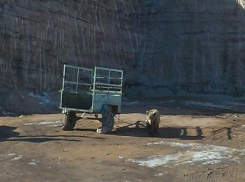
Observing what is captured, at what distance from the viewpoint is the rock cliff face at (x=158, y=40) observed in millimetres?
26156

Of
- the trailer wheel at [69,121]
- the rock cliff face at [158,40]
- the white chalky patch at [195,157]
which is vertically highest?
the rock cliff face at [158,40]

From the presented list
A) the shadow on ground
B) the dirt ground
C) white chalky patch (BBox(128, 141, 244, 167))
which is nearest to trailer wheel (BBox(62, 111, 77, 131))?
the dirt ground

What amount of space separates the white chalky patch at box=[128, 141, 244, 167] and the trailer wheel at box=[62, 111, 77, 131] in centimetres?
398

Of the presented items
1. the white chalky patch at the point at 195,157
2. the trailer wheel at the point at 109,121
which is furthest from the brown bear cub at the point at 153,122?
the white chalky patch at the point at 195,157

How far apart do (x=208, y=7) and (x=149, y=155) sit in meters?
26.1

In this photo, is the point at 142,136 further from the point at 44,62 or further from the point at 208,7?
the point at 208,7

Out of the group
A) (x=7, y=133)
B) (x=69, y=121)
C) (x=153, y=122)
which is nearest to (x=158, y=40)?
(x=69, y=121)

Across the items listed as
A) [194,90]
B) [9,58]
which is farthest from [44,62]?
[194,90]

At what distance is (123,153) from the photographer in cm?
869

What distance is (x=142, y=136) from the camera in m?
11.6

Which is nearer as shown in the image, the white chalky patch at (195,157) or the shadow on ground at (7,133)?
the white chalky patch at (195,157)

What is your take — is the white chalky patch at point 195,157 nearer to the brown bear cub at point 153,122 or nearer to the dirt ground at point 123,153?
the dirt ground at point 123,153

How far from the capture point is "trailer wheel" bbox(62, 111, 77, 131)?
40.0 feet

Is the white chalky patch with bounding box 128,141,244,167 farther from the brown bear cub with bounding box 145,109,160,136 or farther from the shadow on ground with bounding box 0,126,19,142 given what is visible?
the shadow on ground with bounding box 0,126,19,142
